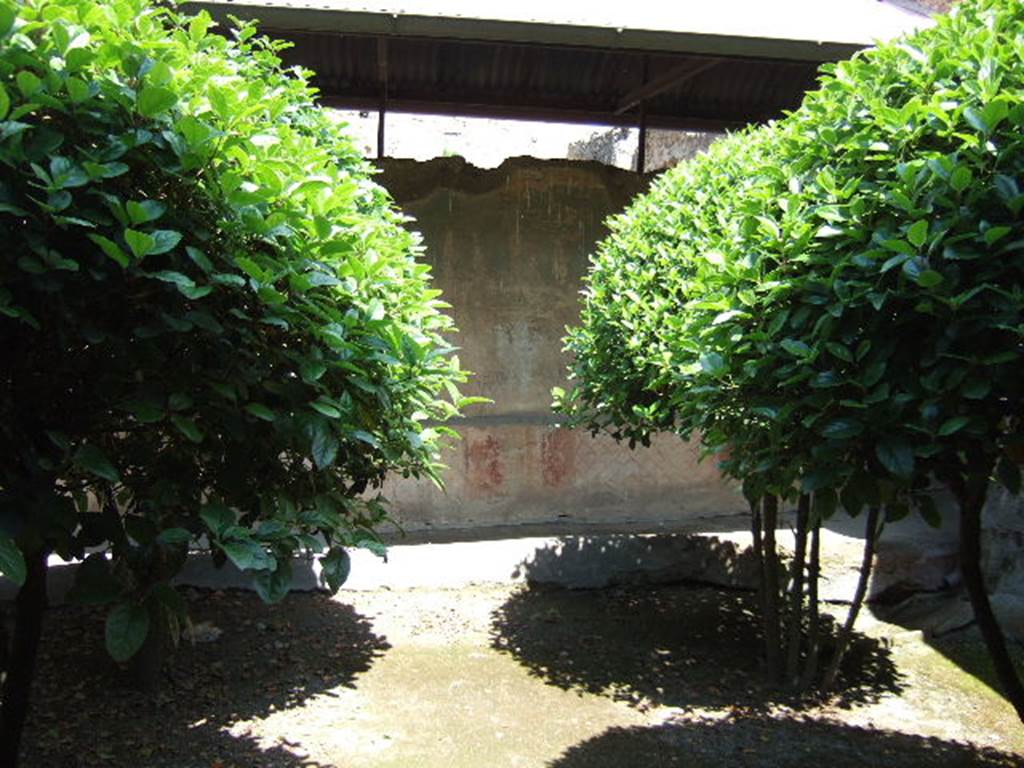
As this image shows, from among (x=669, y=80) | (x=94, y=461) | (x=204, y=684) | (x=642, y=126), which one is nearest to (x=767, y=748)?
(x=204, y=684)

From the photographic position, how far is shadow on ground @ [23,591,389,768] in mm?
3641

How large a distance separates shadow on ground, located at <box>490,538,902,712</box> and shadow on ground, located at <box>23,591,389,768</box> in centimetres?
93

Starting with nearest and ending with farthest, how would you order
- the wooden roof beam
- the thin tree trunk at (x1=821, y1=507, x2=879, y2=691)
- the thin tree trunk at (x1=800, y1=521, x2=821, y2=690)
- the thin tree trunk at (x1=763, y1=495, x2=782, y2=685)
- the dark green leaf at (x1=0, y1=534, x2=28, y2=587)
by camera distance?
the dark green leaf at (x1=0, y1=534, x2=28, y2=587) < the thin tree trunk at (x1=821, y1=507, x2=879, y2=691) < the thin tree trunk at (x1=800, y1=521, x2=821, y2=690) < the thin tree trunk at (x1=763, y1=495, x2=782, y2=685) < the wooden roof beam

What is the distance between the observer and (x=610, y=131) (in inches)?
617

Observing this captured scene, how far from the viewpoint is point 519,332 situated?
687cm

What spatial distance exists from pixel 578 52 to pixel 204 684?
5247 mm

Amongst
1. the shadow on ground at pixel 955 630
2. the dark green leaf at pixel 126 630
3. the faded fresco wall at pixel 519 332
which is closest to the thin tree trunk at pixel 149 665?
the dark green leaf at pixel 126 630

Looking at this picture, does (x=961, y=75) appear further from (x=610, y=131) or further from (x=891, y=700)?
(x=610, y=131)

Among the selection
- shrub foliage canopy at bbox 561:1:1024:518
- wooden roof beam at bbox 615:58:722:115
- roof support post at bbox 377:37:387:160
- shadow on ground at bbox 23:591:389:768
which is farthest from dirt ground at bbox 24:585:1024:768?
wooden roof beam at bbox 615:58:722:115

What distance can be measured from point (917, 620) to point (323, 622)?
3.52 meters

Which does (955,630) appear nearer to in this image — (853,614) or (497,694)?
(853,614)

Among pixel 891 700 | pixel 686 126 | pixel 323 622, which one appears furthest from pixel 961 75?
pixel 686 126

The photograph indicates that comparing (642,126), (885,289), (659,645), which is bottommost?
(659,645)

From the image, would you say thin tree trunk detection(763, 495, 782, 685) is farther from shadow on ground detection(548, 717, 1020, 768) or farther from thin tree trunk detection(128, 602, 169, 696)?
thin tree trunk detection(128, 602, 169, 696)
